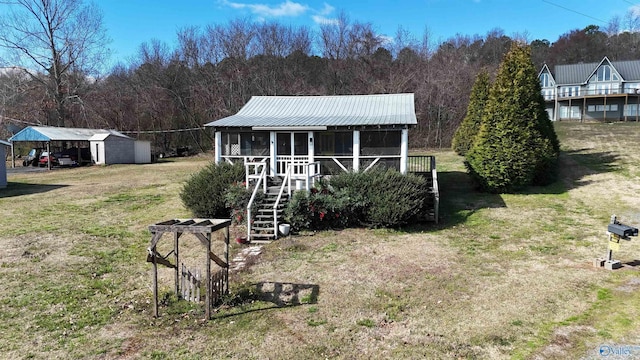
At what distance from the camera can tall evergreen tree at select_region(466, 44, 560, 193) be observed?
49.4ft

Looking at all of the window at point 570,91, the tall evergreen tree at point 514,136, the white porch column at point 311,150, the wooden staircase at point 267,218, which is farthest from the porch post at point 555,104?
the wooden staircase at point 267,218

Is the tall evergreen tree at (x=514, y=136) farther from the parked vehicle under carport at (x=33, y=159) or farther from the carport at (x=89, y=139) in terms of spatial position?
the parked vehicle under carport at (x=33, y=159)

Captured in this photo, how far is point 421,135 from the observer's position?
35781 mm

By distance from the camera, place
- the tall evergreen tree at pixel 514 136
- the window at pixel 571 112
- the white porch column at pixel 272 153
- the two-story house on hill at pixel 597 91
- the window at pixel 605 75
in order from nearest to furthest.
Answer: the tall evergreen tree at pixel 514 136
the white porch column at pixel 272 153
the two-story house on hill at pixel 597 91
the window at pixel 605 75
the window at pixel 571 112

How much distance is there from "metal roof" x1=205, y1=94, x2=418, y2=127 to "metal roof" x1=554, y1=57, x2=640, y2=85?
3666 centimetres

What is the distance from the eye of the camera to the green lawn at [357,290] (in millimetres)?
5840

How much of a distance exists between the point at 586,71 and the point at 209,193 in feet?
156

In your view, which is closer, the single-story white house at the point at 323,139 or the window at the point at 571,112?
the single-story white house at the point at 323,139

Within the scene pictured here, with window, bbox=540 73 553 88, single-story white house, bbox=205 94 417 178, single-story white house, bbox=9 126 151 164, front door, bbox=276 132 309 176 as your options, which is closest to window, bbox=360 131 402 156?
single-story white house, bbox=205 94 417 178

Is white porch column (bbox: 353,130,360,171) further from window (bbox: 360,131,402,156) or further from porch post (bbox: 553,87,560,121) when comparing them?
porch post (bbox: 553,87,560,121)

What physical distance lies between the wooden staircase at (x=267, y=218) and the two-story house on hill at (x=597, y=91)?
122 ft

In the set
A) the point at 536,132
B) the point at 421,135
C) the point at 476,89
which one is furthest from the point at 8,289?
the point at 421,135

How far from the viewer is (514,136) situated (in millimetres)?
15156

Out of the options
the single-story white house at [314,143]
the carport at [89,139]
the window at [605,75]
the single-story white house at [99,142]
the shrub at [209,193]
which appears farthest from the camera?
the window at [605,75]
